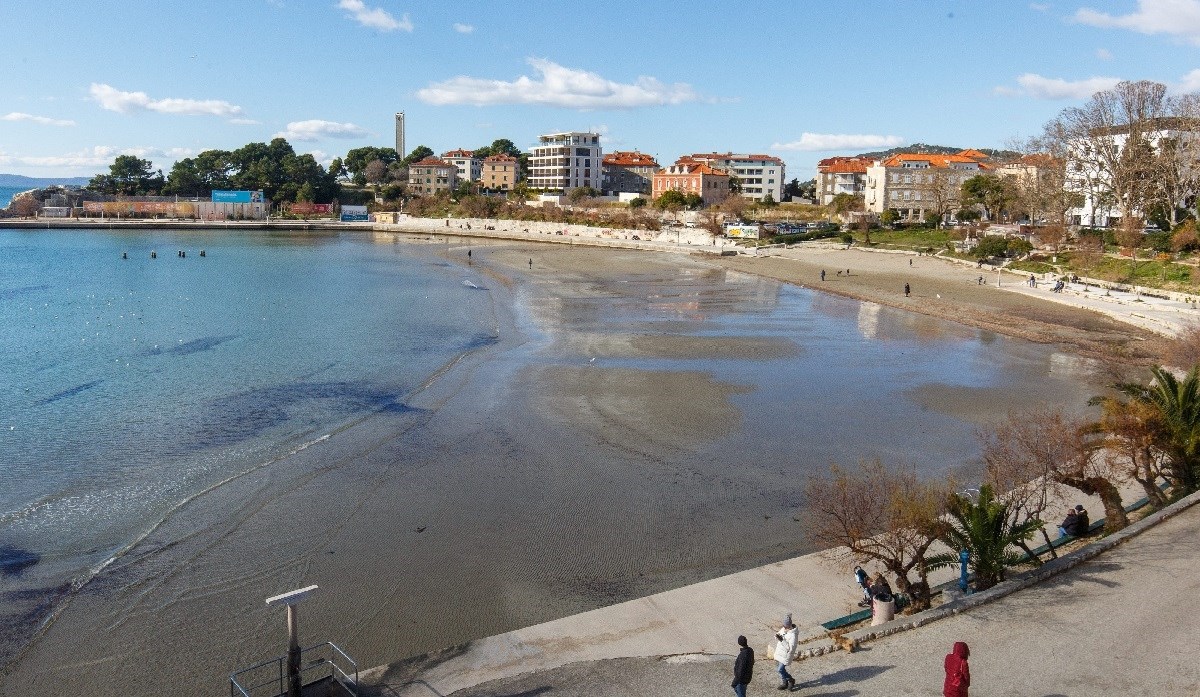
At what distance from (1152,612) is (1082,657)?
1.84m

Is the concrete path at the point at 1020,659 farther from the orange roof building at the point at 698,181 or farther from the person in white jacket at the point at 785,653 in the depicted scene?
the orange roof building at the point at 698,181

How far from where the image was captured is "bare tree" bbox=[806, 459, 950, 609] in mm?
12883

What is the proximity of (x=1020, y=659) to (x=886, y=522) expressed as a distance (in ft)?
12.0

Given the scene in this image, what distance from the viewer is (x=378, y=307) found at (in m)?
53.7

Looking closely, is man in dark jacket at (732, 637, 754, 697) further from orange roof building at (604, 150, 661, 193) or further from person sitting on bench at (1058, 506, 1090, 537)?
orange roof building at (604, 150, 661, 193)

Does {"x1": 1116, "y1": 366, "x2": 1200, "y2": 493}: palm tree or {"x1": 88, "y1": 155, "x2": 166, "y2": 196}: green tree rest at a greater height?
{"x1": 88, "y1": 155, "x2": 166, "y2": 196}: green tree

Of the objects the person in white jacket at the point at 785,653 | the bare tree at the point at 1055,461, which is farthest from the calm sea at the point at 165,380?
the bare tree at the point at 1055,461

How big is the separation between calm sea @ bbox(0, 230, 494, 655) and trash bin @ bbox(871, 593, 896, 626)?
44.8 feet

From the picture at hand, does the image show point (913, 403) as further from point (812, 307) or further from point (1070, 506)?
point (812, 307)

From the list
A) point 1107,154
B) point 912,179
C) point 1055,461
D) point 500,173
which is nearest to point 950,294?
point 1107,154

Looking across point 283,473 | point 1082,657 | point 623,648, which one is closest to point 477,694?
point 623,648

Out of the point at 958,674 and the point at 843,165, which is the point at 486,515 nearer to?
the point at 958,674

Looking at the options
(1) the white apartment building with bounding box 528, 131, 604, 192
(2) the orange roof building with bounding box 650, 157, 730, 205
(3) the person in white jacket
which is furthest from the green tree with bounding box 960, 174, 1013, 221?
(3) the person in white jacket

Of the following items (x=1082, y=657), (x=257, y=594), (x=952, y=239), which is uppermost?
(x=952, y=239)
